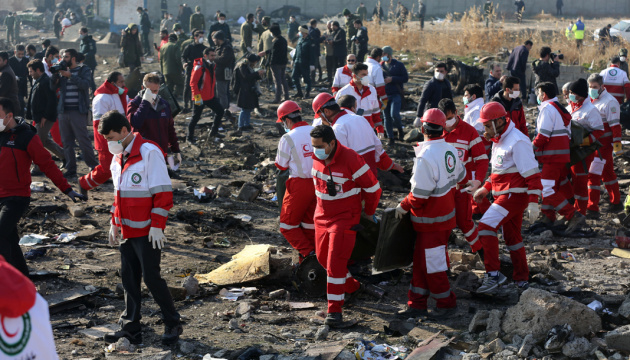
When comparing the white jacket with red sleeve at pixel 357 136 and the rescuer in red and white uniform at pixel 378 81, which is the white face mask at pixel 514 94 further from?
the rescuer in red and white uniform at pixel 378 81

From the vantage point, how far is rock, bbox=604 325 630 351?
207 inches

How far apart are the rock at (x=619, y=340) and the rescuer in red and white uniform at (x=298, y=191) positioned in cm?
301

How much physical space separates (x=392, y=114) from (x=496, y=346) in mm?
8865

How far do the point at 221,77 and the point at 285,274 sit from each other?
9.32 meters

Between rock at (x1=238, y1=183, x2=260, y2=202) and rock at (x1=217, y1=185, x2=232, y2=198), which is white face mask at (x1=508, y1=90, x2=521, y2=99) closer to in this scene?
rock at (x1=238, y1=183, x2=260, y2=202)

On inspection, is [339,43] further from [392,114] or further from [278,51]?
[392,114]

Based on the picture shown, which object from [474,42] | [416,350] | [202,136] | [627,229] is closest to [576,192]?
[627,229]

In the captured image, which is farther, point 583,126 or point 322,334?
point 583,126

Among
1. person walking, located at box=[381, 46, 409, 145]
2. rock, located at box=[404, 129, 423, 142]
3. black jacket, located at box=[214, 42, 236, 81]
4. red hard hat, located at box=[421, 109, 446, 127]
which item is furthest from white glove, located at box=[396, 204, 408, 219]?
black jacket, located at box=[214, 42, 236, 81]

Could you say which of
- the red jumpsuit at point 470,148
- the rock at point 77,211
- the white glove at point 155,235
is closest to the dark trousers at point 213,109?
the rock at point 77,211

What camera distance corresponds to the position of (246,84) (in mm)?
14758

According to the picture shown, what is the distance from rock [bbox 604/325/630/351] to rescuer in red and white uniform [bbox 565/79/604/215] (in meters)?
4.57

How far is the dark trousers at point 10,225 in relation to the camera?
258 inches

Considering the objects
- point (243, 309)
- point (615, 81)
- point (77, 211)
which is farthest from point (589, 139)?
point (77, 211)
